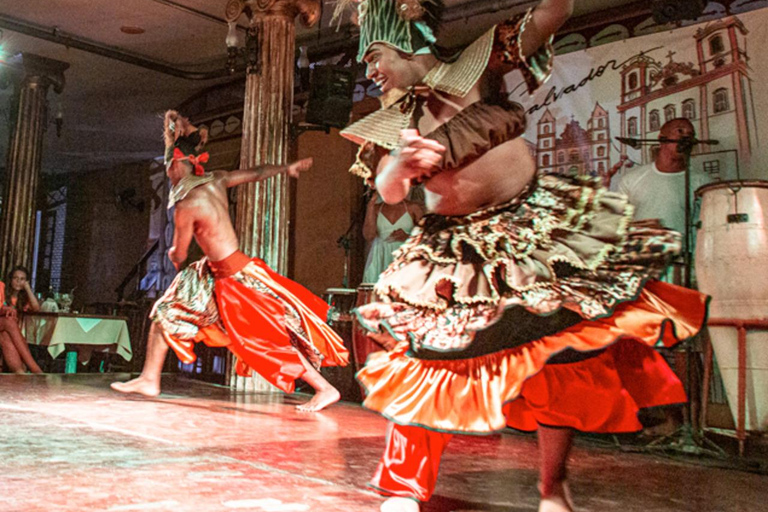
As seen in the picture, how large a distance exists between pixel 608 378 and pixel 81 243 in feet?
49.0

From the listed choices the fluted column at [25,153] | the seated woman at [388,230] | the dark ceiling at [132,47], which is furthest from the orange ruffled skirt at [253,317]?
the fluted column at [25,153]

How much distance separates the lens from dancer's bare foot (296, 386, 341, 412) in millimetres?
4469

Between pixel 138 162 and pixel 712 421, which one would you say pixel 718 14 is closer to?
pixel 712 421

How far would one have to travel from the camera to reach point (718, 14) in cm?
575

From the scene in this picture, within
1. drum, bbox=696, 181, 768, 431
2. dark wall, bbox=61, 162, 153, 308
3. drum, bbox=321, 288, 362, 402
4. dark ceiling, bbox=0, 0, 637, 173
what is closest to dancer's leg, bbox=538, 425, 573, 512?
drum, bbox=696, 181, 768, 431

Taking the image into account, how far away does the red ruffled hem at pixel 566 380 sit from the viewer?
1.55m

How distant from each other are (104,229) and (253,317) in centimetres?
1113

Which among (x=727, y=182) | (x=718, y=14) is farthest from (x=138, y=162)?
(x=727, y=182)

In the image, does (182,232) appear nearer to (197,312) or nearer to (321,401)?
(197,312)

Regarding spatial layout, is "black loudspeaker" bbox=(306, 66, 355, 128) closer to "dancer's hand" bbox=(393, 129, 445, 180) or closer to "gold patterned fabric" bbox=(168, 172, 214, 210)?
"gold patterned fabric" bbox=(168, 172, 214, 210)

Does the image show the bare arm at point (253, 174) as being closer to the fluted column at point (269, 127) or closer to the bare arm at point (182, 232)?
the bare arm at point (182, 232)

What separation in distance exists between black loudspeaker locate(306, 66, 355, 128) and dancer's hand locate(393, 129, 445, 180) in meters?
4.96

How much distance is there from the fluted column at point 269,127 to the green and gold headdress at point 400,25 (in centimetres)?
493

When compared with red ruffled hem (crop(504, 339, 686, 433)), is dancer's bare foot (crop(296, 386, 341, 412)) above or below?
below
